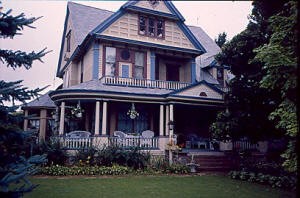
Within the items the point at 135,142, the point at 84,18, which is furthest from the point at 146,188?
the point at 84,18

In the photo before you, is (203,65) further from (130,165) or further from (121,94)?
(130,165)

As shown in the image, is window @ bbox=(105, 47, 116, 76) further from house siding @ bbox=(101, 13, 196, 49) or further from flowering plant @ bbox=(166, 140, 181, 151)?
flowering plant @ bbox=(166, 140, 181, 151)

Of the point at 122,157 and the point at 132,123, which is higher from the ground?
the point at 132,123

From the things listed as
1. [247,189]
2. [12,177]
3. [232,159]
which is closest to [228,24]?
[12,177]

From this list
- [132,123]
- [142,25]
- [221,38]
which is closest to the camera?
[132,123]

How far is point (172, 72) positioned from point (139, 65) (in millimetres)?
3181

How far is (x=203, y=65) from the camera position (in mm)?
22656

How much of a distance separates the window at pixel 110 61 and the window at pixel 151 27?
2390mm

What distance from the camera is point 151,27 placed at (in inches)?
748

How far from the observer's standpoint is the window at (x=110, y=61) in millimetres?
17656

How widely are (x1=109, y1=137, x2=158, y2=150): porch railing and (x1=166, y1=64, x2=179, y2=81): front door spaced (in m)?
6.18

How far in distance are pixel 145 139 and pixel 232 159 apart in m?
5.13

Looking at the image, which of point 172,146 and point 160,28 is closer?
point 172,146

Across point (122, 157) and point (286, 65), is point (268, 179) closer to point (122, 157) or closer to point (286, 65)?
point (286, 65)
